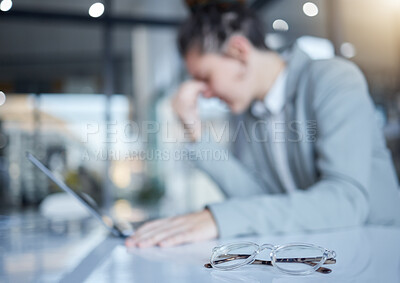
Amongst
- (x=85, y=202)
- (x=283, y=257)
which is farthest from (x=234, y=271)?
(x=85, y=202)

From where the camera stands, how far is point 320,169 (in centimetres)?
97

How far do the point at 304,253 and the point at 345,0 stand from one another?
179 cm

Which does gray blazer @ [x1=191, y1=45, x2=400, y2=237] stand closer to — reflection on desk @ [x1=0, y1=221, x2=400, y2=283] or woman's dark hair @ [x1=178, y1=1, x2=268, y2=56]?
reflection on desk @ [x1=0, y1=221, x2=400, y2=283]

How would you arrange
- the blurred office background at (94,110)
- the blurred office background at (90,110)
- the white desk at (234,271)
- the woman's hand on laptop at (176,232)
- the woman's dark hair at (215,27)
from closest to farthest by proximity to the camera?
1. the white desk at (234,271)
2. the woman's hand on laptop at (176,232)
3. the woman's dark hair at (215,27)
4. the blurred office background at (94,110)
5. the blurred office background at (90,110)

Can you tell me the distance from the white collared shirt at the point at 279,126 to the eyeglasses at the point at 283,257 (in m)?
0.75

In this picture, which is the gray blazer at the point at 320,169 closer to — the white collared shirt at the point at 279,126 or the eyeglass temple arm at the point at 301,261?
the white collared shirt at the point at 279,126

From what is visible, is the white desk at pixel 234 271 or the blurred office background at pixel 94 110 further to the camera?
the blurred office background at pixel 94 110

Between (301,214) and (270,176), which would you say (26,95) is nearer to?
(270,176)

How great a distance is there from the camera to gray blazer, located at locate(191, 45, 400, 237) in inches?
33.0

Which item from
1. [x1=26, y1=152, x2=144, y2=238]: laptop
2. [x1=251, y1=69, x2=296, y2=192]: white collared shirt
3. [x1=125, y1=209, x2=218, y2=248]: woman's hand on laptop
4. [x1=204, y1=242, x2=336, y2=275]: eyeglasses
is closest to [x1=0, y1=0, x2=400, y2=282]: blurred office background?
[x1=251, y1=69, x2=296, y2=192]: white collared shirt

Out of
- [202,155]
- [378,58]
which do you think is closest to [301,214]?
[202,155]

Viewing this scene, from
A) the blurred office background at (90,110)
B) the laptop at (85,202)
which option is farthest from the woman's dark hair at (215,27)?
the blurred office background at (90,110)

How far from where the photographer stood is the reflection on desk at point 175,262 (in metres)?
0.51

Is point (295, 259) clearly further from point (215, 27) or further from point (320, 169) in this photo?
point (215, 27)
